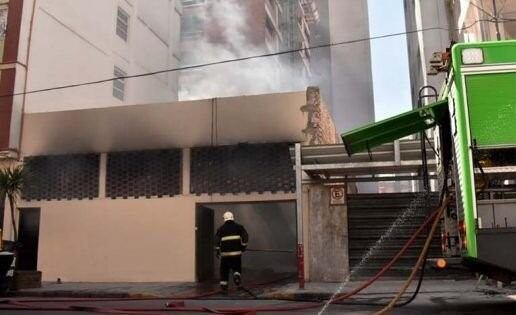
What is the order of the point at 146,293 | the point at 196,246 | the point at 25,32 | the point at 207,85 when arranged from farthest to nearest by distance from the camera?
the point at 207,85, the point at 25,32, the point at 196,246, the point at 146,293

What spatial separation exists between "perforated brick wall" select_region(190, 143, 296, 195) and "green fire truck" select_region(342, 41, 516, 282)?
267 inches

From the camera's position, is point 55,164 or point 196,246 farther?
point 55,164

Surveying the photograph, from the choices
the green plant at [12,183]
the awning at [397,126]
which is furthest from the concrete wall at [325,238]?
the green plant at [12,183]

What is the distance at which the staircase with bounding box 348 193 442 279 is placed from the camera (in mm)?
10617

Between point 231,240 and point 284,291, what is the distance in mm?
1258

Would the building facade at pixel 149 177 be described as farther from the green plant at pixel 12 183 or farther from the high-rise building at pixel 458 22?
the high-rise building at pixel 458 22

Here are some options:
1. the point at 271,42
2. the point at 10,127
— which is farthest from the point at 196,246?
the point at 271,42

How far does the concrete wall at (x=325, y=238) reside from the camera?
425 inches

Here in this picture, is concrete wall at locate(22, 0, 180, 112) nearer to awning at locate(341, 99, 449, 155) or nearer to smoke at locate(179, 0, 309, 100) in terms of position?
smoke at locate(179, 0, 309, 100)

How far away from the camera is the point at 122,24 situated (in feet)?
67.4

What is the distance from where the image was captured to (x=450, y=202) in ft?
18.9

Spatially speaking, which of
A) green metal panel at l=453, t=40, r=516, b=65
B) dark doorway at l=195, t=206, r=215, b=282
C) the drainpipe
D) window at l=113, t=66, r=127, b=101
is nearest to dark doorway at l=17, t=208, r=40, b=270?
dark doorway at l=195, t=206, r=215, b=282

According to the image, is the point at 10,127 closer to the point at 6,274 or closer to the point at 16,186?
the point at 16,186

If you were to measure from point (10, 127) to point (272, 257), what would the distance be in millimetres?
7667
